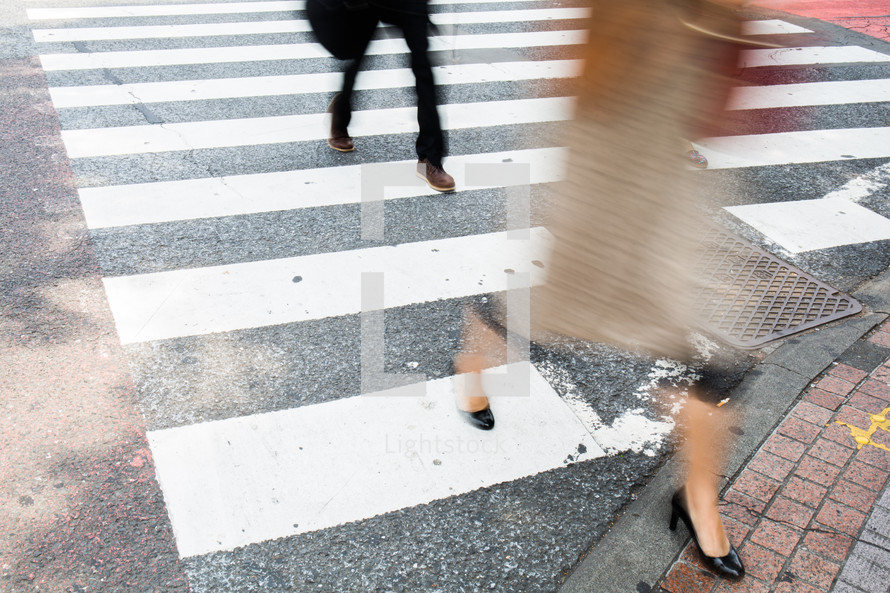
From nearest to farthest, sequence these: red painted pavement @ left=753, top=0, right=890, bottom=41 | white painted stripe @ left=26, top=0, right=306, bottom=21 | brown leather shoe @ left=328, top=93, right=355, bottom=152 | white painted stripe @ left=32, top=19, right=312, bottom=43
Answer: brown leather shoe @ left=328, top=93, right=355, bottom=152 < white painted stripe @ left=32, top=19, right=312, bottom=43 < white painted stripe @ left=26, top=0, right=306, bottom=21 < red painted pavement @ left=753, top=0, right=890, bottom=41

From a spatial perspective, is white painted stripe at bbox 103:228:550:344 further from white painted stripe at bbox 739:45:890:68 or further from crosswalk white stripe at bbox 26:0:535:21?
crosswalk white stripe at bbox 26:0:535:21

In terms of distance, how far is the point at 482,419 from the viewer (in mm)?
2895

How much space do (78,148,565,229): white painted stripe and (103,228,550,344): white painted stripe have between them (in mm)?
606

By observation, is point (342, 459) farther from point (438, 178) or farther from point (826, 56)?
point (826, 56)

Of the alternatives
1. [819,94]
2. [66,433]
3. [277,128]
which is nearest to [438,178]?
[277,128]

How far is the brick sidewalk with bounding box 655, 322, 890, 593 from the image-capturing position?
7.52ft

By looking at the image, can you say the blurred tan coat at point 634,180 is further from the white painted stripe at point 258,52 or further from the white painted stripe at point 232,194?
the white painted stripe at point 258,52

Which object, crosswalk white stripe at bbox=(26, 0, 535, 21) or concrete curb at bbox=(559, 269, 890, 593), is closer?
concrete curb at bbox=(559, 269, 890, 593)

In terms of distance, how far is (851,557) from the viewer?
92.9 inches

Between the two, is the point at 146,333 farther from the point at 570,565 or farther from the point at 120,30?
the point at 120,30

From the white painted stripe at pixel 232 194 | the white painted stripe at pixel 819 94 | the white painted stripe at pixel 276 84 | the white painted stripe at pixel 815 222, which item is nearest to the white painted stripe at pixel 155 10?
the white painted stripe at pixel 276 84

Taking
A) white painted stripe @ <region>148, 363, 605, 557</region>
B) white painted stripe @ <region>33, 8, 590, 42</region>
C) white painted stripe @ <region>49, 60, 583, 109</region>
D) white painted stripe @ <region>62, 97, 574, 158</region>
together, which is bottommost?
white painted stripe @ <region>148, 363, 605, 557</region>

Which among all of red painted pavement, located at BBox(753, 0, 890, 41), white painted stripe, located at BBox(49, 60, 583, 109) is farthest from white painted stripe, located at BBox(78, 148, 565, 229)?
red painted pavement, located at BBox(753, 0, 890, 41)

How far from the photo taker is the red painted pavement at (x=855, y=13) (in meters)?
8.39
